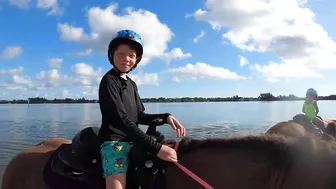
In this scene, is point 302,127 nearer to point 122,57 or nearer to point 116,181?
point 122,57

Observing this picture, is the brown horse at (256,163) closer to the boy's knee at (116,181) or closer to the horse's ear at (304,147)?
the horse's ear at (304,147)

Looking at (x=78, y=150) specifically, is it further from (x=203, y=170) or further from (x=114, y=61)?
(x=203, y=170)

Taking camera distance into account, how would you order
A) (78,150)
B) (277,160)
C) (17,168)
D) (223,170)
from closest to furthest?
(277,160), (223,170), (78,150), (17,168)

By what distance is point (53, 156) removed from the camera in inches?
134

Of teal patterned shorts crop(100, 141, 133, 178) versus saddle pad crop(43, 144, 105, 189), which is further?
saddle pad crop(43, 144, 105, 189)

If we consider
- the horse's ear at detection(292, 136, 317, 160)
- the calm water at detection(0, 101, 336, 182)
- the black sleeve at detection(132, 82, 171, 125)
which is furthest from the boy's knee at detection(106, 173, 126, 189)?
the horse's ear at detection(292, 136, 317, 160)

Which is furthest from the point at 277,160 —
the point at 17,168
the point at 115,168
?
the point at 17,168

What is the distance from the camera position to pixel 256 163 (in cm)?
262

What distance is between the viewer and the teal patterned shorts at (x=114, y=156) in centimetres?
275

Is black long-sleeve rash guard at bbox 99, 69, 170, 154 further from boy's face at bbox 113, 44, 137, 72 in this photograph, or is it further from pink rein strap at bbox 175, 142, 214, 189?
pink rein strap at bbox 175, 142, 214, 189

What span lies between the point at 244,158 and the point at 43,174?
197 centimetres

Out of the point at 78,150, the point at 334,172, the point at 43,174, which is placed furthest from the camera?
the point at 43,174

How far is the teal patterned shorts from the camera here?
9.01 feet

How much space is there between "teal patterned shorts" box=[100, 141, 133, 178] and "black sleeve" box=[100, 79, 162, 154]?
15cm
